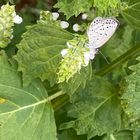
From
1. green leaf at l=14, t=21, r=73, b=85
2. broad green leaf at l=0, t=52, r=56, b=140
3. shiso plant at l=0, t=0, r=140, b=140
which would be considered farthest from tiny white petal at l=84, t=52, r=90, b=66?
broad green leaf at l=0, t=52, r=56, b=140

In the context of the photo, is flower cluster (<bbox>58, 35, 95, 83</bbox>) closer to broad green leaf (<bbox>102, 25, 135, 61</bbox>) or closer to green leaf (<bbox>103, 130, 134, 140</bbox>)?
green leaf (<bbox>103, 130, 134, 140</bbox>)

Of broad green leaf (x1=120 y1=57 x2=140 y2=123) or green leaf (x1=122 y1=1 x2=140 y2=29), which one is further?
green leaf (x1=122 y1=1 x2=140 y2=29)

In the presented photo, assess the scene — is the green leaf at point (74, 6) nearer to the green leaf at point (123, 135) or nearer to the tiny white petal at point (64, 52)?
the tiny white petal at point (64, 52)

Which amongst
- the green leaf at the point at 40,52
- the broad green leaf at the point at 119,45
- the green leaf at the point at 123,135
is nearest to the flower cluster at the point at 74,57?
the green leaf at the point at 40,52

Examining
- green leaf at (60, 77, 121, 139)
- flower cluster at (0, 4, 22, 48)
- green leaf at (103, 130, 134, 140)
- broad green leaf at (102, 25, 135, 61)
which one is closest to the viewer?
flower cluster at (0, 4, 22, 48)

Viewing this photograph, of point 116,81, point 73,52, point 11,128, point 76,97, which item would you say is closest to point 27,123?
point 11,128

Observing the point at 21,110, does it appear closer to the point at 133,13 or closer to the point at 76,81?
the point at 76,81

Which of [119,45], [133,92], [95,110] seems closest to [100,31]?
[133,92]
